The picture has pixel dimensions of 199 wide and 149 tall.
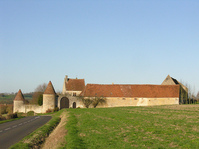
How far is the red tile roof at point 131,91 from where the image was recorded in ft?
172

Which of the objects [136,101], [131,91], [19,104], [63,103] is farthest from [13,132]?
[63,103]

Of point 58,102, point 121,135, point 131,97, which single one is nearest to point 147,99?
point 131,97

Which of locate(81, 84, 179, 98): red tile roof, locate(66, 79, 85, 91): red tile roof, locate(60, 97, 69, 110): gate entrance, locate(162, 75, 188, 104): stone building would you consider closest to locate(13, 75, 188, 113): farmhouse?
locate(81, 84, 179, 98): red tile roof

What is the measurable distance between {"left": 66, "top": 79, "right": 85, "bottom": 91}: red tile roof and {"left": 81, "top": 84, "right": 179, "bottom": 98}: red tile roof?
7.94 metres

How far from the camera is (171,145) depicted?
1039cm

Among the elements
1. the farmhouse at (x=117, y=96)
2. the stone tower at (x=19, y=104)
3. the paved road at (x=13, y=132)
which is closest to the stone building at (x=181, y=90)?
the farmhouse at (x=117, y=96)

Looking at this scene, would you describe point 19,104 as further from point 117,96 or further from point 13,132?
point 13,132

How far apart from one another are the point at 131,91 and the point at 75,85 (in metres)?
15.9

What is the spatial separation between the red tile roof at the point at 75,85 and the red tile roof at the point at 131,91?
794 centimetres

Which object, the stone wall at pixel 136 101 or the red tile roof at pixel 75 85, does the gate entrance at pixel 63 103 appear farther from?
the stone wall at pixel 136 101

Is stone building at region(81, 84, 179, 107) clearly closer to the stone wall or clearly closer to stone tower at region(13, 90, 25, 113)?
the stone wall

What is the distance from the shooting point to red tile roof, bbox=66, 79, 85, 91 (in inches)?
2445

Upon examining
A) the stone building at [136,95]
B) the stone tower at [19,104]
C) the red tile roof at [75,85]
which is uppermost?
the red tile roof at [75,85]

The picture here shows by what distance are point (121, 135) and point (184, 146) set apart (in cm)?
385
